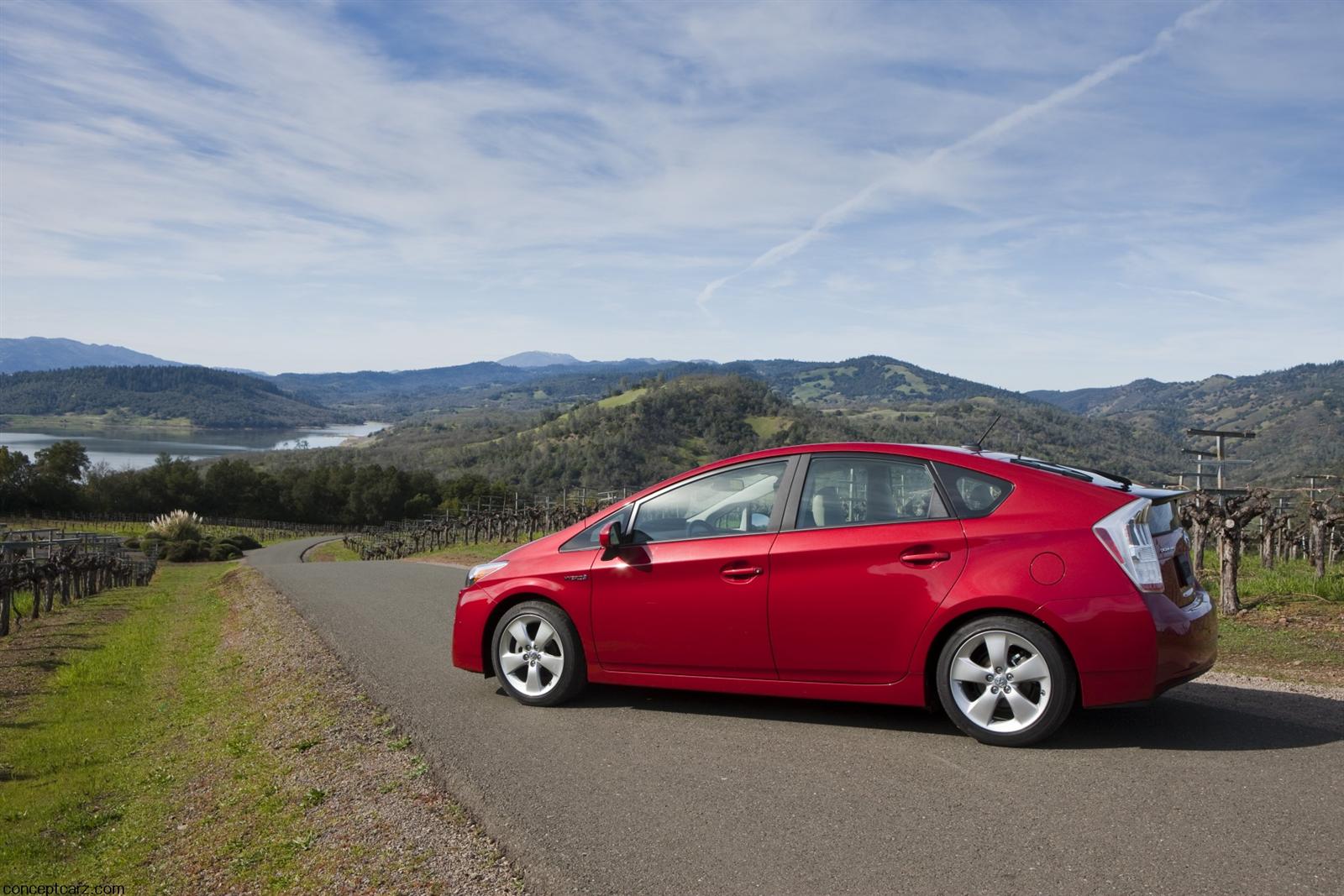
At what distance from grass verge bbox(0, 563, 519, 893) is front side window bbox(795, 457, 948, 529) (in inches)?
109

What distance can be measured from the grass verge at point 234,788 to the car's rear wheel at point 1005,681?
275cm

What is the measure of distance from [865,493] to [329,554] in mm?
83150

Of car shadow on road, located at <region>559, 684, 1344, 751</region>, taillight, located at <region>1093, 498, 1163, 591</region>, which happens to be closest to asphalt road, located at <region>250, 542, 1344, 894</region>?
car shadow on road, located at <region>559, 684, 1344, 751</region>

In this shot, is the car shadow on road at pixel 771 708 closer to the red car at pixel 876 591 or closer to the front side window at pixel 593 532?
the red car at pixel 876 591

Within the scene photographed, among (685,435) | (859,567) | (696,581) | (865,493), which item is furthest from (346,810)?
(685,435)

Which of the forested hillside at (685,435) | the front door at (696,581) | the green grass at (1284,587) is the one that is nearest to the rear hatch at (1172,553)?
the front door at (696,581)

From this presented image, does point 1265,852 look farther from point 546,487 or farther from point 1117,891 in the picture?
point 546,487

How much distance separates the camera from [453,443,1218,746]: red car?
17.8 feet

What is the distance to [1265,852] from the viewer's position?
13.5 feet

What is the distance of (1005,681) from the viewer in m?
5.53

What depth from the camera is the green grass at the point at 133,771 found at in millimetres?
5512

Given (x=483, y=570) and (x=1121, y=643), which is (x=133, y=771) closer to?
(x=483, y=570)

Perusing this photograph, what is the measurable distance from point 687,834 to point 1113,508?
297 cm

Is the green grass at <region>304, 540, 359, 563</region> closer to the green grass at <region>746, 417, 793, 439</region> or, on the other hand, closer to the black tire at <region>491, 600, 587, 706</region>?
the black tire at <region>491, 600, 587, 706</region>
